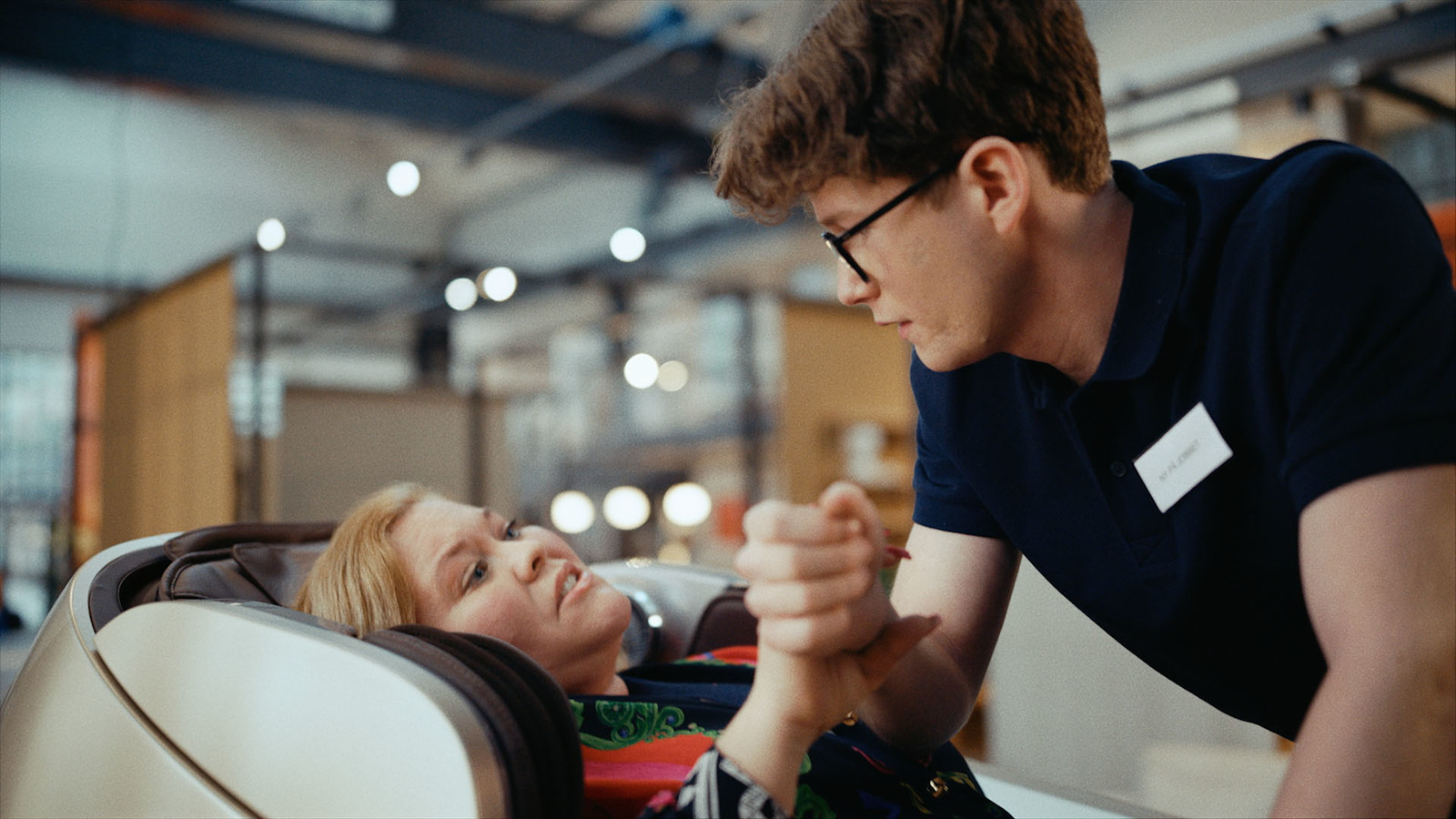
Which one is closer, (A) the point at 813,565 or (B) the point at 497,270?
(A) the point at 813,565

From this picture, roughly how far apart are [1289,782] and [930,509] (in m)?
0.46

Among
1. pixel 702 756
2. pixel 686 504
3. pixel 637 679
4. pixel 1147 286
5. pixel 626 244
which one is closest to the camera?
pixel 702 756

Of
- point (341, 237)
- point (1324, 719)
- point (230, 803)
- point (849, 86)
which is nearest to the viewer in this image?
point (1324, 719)

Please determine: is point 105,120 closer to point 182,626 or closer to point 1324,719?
point 182,626

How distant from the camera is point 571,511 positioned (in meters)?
6.38

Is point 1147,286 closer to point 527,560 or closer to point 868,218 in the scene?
point 868,218

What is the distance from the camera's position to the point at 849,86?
87 centimetres

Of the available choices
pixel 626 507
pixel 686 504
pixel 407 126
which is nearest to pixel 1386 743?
pixel 686 504

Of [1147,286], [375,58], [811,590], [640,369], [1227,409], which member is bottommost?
[811,590]

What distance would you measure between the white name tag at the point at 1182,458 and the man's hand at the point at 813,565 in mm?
348

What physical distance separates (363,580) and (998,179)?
86 centimetres

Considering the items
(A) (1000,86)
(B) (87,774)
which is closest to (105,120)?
(B) (87,774)

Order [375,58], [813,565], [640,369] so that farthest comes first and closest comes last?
[640,369]
[375,58]
[813,565]

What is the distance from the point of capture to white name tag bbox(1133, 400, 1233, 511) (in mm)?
889
